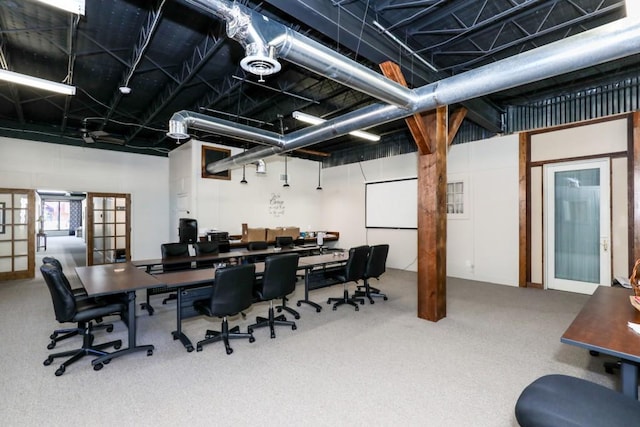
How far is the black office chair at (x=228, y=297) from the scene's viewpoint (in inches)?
118

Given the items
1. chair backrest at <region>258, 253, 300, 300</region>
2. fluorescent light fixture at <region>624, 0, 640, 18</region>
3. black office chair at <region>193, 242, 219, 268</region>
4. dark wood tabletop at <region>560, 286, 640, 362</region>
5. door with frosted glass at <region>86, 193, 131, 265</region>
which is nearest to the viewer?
dark wood tabletop at <region>560, 286, 640, 362</region>

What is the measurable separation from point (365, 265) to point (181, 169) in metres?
5.65

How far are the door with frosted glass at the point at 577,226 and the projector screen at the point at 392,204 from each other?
2.65m

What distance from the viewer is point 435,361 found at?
2906 mm

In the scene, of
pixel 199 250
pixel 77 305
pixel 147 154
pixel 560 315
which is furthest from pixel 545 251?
pixel 147 154

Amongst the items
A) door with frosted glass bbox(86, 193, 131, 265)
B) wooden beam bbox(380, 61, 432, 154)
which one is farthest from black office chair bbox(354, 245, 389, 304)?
door with frosted glass bbox(86, 193, 131, 265)

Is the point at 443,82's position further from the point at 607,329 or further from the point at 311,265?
the point at 311,265

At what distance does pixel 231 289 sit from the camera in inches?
121

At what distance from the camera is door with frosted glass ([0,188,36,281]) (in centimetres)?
649

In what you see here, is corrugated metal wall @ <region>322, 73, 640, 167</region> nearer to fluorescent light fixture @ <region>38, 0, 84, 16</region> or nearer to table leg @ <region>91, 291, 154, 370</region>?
fluorescent light fixture @ <region>38, 0, 84, 16</region>

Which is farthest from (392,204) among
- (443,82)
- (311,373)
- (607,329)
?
(607,329)

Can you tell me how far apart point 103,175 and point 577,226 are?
10.5m

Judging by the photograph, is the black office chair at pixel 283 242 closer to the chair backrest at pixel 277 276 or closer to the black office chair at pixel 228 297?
the chair backrest at pixel 277 276

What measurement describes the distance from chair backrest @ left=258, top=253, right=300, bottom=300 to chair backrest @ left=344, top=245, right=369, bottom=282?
1103 mm
